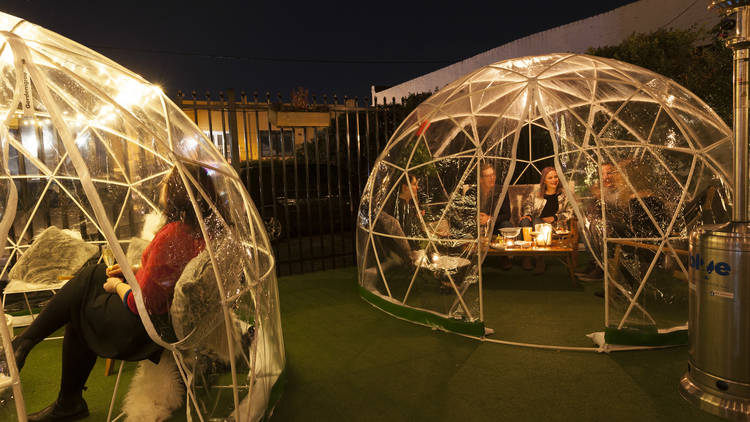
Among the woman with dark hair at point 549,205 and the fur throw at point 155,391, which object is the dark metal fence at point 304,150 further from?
the fur throw at point 155,391

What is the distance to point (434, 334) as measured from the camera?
4191 millimetres

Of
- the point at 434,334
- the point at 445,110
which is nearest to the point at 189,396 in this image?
the point at 434,334

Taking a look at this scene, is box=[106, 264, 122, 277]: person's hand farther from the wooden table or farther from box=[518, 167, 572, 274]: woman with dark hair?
box=[518, 167, 572, 274]: woman with dark hair

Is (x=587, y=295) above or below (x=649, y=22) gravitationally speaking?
below

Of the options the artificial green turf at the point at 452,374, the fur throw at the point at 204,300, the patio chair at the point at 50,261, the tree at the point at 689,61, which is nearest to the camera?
the fur throw at the point at 204,300

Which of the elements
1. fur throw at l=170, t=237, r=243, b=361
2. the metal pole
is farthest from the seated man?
fur throw at l=170, t=237, r=243, b=361

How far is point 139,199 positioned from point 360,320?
2382mm

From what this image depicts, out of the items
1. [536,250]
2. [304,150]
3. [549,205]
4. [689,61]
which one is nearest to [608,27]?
[689,61]

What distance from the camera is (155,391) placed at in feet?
8.68

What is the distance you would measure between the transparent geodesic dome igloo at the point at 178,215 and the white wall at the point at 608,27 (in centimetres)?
584

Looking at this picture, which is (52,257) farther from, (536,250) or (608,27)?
(608,27)

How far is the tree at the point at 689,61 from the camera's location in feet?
20.4

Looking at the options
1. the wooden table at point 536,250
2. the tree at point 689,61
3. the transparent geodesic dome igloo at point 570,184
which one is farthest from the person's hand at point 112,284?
the tree at point 689,61

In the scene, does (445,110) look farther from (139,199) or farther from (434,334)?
(139,199)
